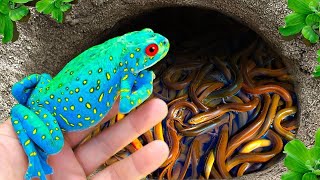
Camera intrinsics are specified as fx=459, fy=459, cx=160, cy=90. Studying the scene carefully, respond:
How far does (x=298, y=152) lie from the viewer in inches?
27.0

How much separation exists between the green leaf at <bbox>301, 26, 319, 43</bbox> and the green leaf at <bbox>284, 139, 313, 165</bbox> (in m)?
0.20

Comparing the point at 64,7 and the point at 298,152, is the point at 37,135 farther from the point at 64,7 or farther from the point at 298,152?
the point at 298,152

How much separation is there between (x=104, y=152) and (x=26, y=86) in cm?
18

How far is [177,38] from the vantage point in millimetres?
1224

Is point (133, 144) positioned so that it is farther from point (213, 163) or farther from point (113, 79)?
point (113, 79)

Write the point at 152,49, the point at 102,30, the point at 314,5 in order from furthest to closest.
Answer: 1. the point at 102,30
2. the point at 314,5
3. the point at 152,49

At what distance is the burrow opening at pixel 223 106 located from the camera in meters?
1.03

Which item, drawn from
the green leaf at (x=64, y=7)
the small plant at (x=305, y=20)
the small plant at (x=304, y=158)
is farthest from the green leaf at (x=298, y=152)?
Result: the green leaf at (x=64, y=7)

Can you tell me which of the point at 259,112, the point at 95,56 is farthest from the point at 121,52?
the point at 259,112

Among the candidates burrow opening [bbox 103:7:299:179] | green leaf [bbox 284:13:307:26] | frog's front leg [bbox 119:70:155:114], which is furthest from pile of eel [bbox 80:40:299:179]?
frog's front leg [bbox 119:70:155:114]

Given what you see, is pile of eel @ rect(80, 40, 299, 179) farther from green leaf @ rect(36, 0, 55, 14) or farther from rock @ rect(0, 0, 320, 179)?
green leaf @ rect(36, 0, 55, 14)

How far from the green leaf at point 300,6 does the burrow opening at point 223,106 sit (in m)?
0.32

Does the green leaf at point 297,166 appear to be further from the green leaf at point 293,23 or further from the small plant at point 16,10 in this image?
the small plant at point 16,10

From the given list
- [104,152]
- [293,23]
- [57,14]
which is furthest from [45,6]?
[293,23]
